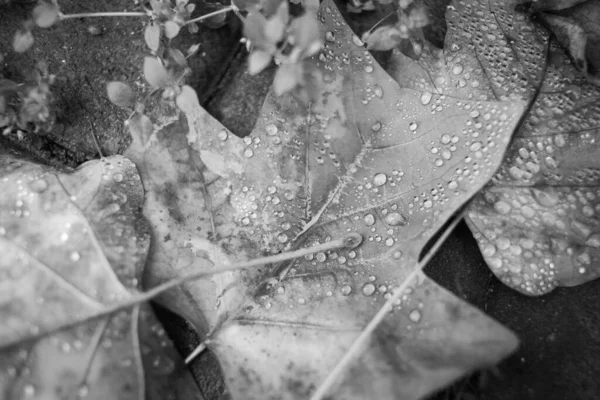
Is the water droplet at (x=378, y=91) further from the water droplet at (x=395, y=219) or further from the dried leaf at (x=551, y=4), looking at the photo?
the dried leaf at (x=551, y=4)

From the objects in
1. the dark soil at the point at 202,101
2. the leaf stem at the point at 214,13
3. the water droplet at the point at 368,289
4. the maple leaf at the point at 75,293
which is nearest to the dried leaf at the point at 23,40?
the dark soil at the point at 202,101

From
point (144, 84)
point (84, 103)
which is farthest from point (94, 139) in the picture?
point (144, 84)

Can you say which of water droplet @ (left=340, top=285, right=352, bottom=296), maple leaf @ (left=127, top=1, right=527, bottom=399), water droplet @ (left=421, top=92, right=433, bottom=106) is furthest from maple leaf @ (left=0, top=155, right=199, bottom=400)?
water droplet @ (left=421, top=92, right=433, bottom=106)

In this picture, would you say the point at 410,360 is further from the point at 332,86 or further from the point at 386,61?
the point at 386,61

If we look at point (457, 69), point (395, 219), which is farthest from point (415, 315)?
point (457, 69)

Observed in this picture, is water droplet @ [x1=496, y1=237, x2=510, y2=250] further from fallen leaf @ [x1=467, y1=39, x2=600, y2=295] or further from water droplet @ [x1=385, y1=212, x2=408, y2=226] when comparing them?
water droplet @ [x1=385, y1=212, x2=408, y2=226]
